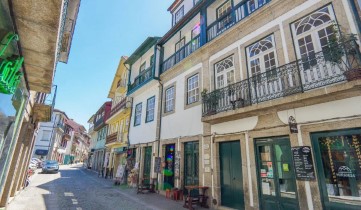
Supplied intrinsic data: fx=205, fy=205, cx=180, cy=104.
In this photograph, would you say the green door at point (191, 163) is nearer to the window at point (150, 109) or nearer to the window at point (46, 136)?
the window at point (150, 109)

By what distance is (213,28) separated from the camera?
10070mm

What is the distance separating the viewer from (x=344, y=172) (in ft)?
16.8

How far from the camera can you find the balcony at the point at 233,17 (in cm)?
836

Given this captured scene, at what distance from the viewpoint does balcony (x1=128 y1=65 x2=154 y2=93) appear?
1419cm

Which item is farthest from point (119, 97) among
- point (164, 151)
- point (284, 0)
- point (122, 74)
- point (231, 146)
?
point (284, 0)

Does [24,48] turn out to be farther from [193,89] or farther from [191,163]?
[191,163]

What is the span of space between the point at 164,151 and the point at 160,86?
418 cm

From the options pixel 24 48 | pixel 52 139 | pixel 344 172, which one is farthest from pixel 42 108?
pixel 52 139

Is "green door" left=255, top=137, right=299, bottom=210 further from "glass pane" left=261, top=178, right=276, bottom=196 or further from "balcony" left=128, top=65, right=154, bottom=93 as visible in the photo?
"balcony" left=128, top=65, right=154, bottom=93

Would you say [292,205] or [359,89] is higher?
[359,89]

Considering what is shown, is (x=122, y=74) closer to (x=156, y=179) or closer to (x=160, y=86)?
(x=160, y=86)

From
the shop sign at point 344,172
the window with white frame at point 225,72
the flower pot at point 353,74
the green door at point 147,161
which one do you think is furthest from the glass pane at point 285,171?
the green door at point 147,161

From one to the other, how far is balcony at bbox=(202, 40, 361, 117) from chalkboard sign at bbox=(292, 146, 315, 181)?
1671 millimetres

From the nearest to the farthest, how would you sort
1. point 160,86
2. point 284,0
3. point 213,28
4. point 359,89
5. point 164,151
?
point 359,89 → point 284,0 → point 213,28 → point 164,151 → point 160,86
